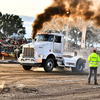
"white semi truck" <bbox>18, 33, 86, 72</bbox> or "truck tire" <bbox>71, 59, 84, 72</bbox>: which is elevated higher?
"white semi truck" <bbox>18, 33, 86, 72</bbox>

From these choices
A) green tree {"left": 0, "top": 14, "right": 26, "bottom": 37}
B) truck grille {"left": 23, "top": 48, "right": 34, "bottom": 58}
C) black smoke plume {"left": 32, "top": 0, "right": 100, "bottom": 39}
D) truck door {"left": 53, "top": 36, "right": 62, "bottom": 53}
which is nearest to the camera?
truck grille {"left": 23, "top": 48, "right": 34, "bottom": 58}

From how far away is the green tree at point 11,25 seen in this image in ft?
196

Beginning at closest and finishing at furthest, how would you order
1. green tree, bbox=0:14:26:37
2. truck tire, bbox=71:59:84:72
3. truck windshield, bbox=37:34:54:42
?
truck windshield, bbox=37:34:54:42
truck tire, bbox=71:59:84:72
green tree, bbox=0:14:26:37

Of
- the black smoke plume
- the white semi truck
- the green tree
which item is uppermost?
the green tree

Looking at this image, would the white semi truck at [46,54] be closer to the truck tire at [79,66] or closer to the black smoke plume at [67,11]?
the truck tire at [79,66]

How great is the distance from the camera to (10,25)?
198ft

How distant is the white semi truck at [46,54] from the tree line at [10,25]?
146 feet

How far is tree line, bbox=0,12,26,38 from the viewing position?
5969 cm

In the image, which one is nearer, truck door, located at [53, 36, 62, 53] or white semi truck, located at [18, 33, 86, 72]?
white semi truck, located at [18, 33, 86, 72]

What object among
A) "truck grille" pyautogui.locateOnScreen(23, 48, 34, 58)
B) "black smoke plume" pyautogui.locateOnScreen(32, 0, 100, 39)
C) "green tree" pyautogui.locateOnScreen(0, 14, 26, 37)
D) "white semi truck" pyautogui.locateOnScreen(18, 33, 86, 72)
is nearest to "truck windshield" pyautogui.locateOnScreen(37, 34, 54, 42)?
"white semi truck" pyautogui.locateOnScreen(18, 33, 86, 72)

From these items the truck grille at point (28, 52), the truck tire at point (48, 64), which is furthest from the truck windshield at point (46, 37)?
the truck tire at point (48, 64)

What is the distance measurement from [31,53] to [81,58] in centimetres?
511

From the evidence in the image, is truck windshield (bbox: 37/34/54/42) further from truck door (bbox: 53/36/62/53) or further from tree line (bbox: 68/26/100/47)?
tree line (bbox: 68/26/100/47)

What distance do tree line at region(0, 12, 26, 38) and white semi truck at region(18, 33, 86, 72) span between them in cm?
4443
